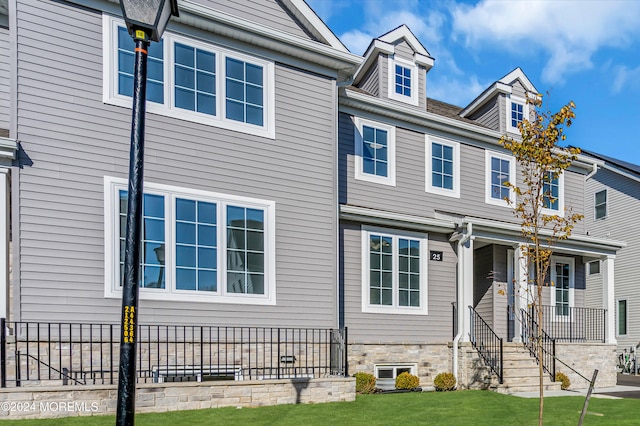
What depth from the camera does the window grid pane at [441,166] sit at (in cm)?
1345

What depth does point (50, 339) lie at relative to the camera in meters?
7.61

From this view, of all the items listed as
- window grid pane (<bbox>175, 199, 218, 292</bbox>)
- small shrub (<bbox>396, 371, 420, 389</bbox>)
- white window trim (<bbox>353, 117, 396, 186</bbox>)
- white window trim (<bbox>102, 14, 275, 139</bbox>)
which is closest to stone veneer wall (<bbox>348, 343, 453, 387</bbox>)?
small shrub (<bbox>396, 371, 420, 389</bbox>)

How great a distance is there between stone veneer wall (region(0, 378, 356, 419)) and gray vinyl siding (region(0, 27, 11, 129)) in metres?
4.75

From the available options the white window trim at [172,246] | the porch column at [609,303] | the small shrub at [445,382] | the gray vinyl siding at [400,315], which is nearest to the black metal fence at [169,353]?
the white window trim at [172,246]

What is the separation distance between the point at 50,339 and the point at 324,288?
4843mm

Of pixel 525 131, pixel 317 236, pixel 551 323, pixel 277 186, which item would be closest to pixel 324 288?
pixel 317 236

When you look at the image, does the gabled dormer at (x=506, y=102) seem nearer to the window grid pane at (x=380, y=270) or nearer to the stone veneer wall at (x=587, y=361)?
the window grid pane at (x=380, y=270)

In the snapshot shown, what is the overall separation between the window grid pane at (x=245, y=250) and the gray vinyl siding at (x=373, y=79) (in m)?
5.49

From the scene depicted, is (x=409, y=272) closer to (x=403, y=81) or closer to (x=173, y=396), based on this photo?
(x=403, y=81)

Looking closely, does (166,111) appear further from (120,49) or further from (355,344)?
(355,344)

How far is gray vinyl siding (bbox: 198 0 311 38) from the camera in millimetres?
9867

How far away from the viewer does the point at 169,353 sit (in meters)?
8.54

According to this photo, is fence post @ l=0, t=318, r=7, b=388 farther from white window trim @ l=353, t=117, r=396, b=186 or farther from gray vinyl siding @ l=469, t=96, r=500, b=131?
gray vinyl siding @ l=469, t=96, r=500, b=131

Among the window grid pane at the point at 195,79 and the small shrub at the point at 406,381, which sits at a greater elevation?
the window grid pane at the point at 195,79
